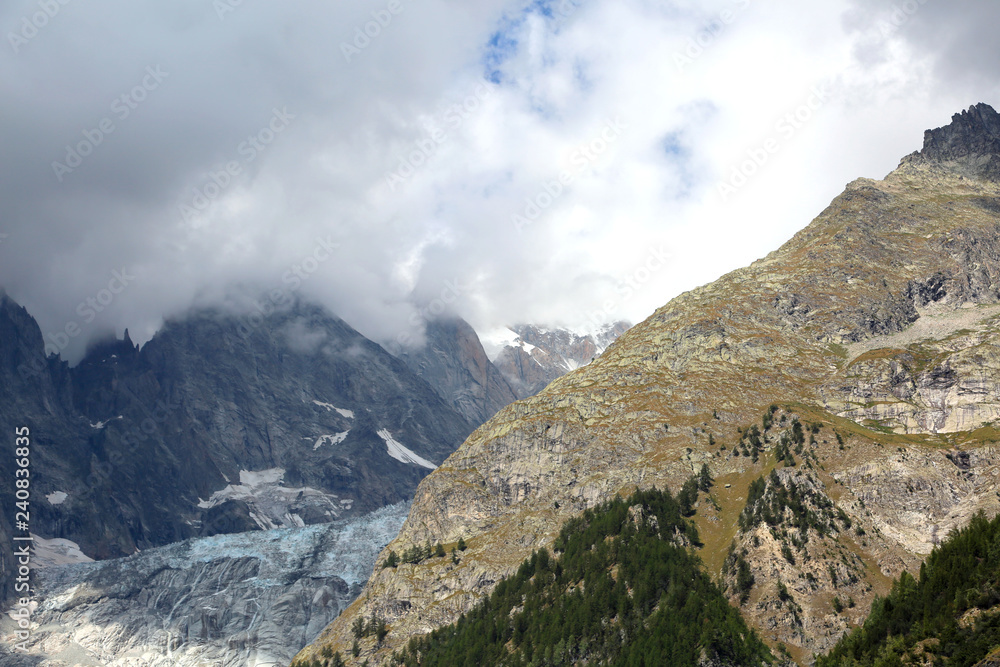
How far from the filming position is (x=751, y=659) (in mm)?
193875

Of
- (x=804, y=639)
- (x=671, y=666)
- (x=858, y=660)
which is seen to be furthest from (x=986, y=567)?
(x=671, y=666)

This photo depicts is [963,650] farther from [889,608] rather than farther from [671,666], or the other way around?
[671,666]

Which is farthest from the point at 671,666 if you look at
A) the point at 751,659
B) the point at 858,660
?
the point at 858,660

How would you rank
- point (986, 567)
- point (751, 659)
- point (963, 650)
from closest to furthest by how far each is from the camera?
point (963, 650), point (986, 567), point (751, 659)

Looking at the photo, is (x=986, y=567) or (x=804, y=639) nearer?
(x=986, y=567)

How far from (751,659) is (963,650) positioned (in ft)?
215

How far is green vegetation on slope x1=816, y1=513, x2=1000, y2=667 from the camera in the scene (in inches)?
5468

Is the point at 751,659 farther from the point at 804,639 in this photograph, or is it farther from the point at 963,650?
the point at 963,650

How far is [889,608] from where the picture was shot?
6668 inches

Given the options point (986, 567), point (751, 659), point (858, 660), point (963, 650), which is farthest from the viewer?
point (751, 659)

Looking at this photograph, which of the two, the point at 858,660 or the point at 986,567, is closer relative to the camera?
the point at 986,567

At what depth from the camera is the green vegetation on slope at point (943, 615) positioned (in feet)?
456

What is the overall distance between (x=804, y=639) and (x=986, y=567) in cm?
5611

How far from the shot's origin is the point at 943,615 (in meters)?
150
